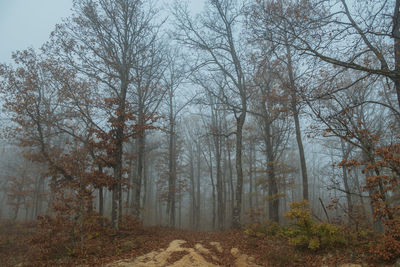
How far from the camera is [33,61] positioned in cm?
1151

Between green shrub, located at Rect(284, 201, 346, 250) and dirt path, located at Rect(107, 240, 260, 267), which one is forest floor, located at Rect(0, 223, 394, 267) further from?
green shrub, located at Rect(284, 201, 346, 250)

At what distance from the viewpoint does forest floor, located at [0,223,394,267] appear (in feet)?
20.4

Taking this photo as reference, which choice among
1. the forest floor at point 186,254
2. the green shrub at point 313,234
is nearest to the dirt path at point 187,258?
the forest floor at point 186,254

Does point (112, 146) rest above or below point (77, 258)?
above

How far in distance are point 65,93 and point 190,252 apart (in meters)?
8.61

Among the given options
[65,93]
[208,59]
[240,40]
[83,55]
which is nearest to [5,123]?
[65,93]

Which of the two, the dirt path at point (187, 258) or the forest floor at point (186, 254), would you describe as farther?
the dirt path at point (187, 258)

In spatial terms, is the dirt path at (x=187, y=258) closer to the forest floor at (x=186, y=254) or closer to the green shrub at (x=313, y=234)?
the forest floor at (x=186, y=254)

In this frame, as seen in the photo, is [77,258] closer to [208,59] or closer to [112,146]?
[112,146]

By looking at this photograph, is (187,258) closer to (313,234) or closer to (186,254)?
(186,254)

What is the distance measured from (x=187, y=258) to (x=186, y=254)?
0.37m

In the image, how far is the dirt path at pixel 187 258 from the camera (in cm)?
650

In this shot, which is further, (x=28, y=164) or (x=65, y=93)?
(x=28, y=164)

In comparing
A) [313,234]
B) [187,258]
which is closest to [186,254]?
[187,258]
